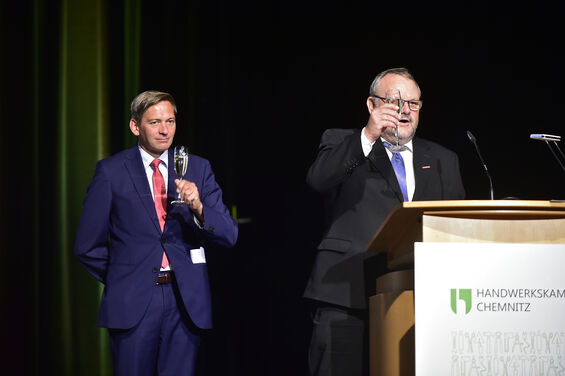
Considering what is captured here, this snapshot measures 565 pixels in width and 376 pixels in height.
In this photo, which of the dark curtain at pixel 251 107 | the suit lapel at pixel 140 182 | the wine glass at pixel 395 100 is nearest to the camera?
the wine glass at pixel 395 100

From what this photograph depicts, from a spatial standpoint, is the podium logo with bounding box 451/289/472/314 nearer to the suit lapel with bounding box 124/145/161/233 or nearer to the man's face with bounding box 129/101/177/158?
the suit lapel with bounding box 124/145/161/233

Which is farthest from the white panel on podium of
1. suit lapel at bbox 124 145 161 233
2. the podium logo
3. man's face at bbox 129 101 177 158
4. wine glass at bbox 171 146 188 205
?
man's face at bbox 129 101 177 158

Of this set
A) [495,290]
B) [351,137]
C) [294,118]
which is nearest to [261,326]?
A: [294,118]

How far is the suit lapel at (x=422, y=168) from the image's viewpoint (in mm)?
2662

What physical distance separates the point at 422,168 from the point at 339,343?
2.50 ft

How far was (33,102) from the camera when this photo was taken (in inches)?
147

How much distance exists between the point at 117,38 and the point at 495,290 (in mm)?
2863

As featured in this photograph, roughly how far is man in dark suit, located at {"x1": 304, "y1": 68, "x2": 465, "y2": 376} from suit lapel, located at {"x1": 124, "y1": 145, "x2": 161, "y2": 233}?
2.25ft

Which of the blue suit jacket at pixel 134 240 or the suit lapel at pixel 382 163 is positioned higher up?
the suit lapel at pixel 382 163

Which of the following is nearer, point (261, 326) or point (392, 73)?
point (392, 73)

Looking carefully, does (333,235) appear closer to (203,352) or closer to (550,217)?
(550,217)

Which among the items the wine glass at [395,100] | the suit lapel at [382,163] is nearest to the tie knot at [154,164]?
the suit lapel at [382,163]

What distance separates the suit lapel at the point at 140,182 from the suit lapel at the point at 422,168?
105cm

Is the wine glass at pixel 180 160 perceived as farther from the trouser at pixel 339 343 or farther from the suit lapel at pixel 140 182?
the trouser at pixel 339 343
